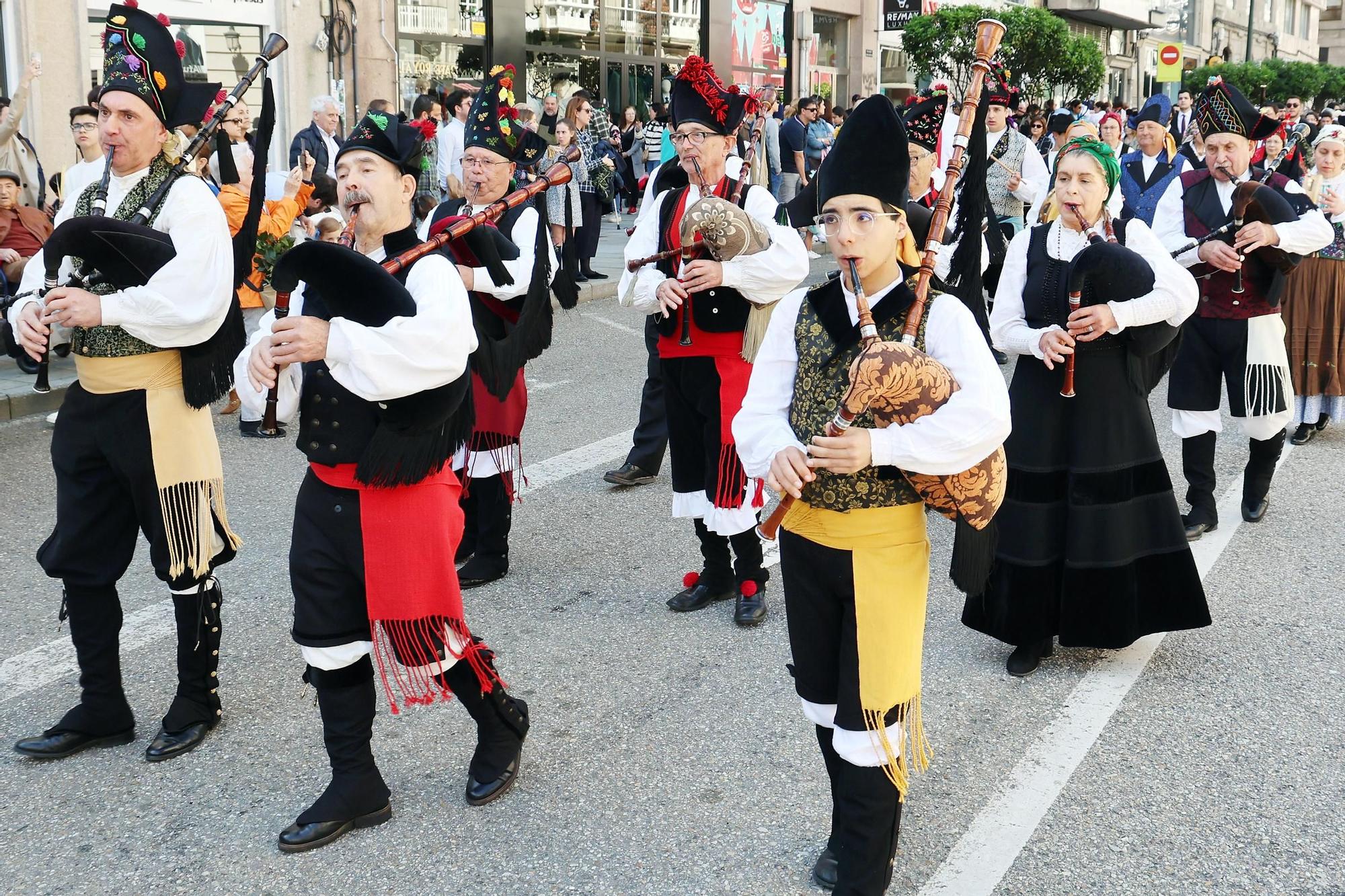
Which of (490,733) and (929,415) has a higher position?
(929,415)

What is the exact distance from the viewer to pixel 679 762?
12.5ft

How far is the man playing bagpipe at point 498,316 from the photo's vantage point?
497cm

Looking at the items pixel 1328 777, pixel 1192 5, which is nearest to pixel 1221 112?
pixel 1328 777

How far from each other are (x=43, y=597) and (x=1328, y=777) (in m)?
4.64

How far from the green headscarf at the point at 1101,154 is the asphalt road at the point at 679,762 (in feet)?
5.57

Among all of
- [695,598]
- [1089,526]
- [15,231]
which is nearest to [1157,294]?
[1089,526]

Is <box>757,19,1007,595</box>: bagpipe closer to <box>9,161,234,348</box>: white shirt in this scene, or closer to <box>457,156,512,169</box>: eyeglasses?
<box>9,161,234,348</box>: white shirt

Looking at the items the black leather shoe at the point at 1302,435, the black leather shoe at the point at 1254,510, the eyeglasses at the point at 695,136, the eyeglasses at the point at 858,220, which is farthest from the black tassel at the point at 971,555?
the black leather shoe at the point at 1302,435

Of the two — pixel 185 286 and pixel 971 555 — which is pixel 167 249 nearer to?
pixel 185 286

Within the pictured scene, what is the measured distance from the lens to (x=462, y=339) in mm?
3174

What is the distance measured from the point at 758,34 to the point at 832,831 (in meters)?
27.8

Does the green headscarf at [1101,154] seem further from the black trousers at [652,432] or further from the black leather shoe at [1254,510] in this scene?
the black trousers at [652,432]

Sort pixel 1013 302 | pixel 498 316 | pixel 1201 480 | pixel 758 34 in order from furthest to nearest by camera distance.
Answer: pixel 758 34 → pixel 1201 480 → pixel 498 316 → pixel 1013 302

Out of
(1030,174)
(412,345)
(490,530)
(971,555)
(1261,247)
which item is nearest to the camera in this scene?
(971,555)
